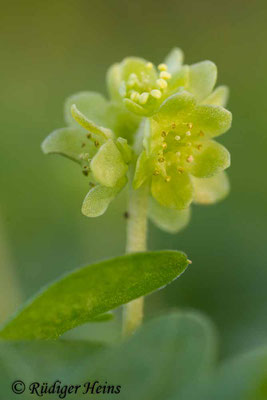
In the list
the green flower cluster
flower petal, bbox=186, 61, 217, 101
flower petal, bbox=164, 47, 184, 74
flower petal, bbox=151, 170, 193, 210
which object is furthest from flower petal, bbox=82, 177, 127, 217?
flower petal, bbox=164, 47, 184, 74

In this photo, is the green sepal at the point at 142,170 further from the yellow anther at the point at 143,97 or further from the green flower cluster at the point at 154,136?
the yellow anther at the point at 143,97

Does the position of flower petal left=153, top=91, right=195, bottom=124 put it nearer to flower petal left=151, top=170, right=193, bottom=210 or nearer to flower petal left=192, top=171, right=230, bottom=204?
flower petal left=151, top=170, right=193, bottom=210

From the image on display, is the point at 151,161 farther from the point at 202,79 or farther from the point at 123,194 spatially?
the point at 123,194

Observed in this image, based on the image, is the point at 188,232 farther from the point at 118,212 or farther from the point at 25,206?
the point at 25,206

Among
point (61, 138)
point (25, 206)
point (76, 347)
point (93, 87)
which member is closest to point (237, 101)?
point (93, 87)

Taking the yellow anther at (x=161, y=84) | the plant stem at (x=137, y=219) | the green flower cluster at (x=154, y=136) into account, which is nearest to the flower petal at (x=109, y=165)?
the green flower cluster at (x=154, y=136)

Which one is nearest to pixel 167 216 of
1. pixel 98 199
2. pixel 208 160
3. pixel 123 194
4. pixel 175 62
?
pixel 208 160
